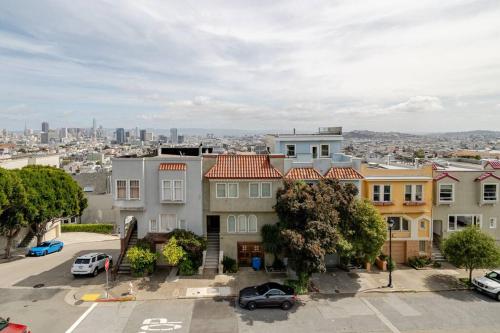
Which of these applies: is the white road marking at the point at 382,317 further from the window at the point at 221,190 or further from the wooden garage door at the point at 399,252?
the window at the point at 221,190

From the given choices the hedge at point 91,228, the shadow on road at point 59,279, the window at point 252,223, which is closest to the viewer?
the shadow on road at point 59,279

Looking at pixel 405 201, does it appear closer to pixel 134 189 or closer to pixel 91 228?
pixel 134 189

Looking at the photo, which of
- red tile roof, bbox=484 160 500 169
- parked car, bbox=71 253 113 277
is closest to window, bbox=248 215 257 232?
parked car, bbox=71 253 113 277

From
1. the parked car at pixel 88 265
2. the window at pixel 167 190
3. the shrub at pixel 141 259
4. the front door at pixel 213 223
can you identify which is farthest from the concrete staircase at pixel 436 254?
the parked car at pixel 88 265

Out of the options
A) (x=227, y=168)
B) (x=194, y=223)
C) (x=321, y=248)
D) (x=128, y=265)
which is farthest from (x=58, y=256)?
(x=321, y=248)

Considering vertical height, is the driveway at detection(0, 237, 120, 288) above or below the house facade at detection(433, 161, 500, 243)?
below

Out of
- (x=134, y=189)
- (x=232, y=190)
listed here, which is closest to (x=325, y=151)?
(x=232, y=190)

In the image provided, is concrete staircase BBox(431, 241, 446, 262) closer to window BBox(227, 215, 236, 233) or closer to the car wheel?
window BBox(227, 215, 236, 233)
